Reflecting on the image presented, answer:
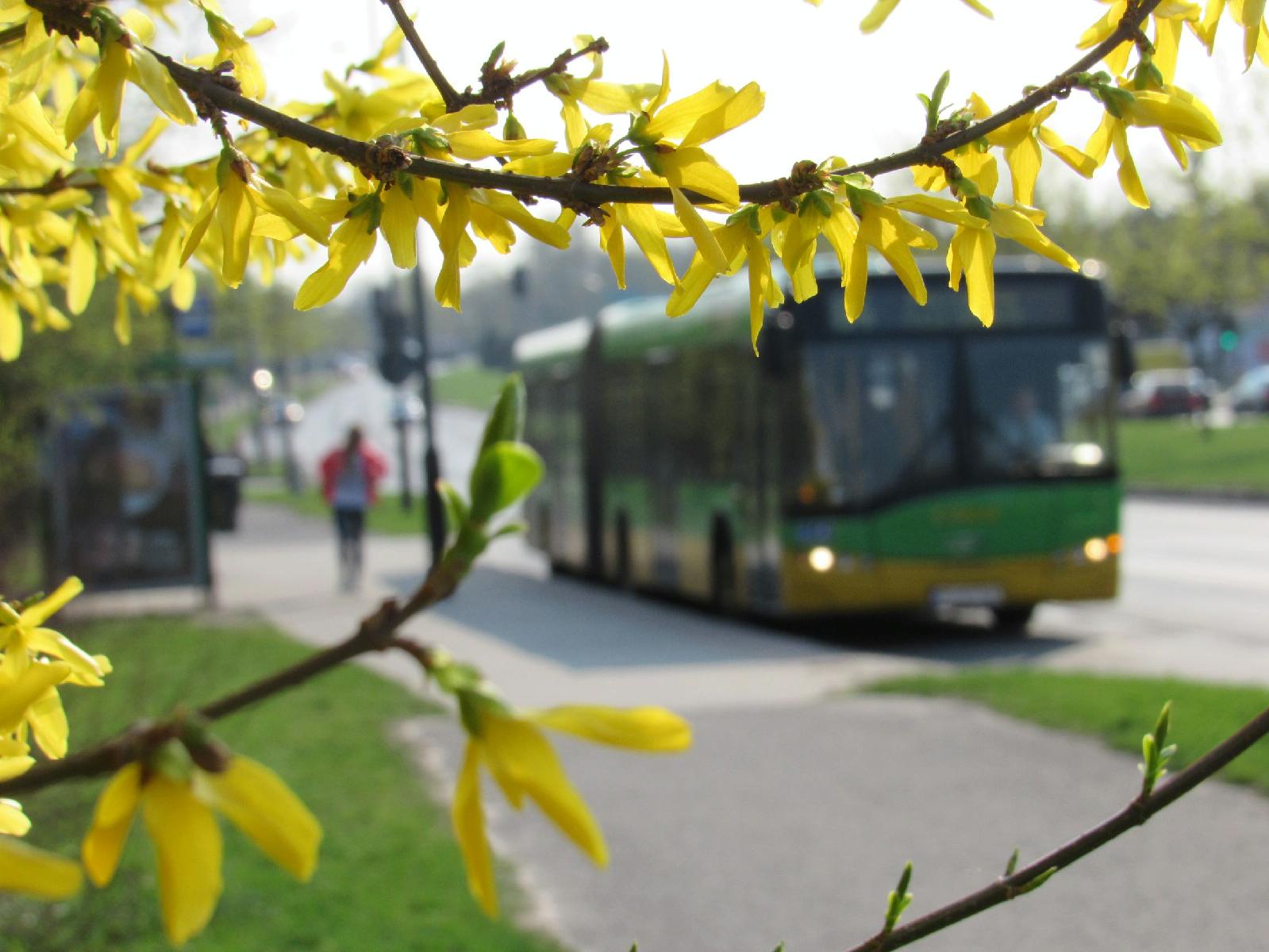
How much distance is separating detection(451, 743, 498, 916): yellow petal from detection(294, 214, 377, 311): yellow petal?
575 mm

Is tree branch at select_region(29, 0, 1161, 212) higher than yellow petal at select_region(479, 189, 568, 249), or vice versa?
tree branch at select_region(29, 0, 1161, 212)

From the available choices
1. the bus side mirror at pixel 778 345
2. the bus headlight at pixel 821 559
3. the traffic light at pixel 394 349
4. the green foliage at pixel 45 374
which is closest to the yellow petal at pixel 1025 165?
the bus side mirror at pixel 778 345

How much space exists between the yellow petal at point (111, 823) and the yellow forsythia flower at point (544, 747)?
0.18 meters

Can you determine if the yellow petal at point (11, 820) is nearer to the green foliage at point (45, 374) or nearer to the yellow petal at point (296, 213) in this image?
the yellow petal at point (296, 213)

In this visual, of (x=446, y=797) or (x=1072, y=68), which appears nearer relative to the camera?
(x=1072, y=68)

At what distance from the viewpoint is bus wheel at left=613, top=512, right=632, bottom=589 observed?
17203mm

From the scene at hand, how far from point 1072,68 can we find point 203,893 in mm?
1112

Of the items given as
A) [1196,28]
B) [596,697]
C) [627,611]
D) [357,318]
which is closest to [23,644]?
[1196,28]

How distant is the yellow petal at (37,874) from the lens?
2.63 ft

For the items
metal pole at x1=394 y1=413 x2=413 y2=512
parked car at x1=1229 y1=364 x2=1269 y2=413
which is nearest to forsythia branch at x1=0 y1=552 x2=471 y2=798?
metal pole at x1=394 y1=413 x2=413 y2=512

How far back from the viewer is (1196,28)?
5.28ft

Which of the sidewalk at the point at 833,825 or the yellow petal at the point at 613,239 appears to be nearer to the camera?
the yellow petal at the point at 613,239

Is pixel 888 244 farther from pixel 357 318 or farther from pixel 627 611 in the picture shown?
pixel 357 318

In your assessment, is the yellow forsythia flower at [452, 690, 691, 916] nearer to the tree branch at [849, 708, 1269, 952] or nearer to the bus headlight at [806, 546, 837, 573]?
the tree branch at [849, 708, 1269, 952]
